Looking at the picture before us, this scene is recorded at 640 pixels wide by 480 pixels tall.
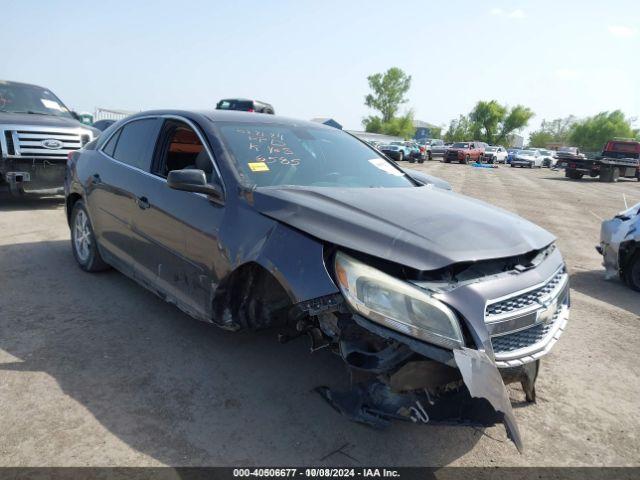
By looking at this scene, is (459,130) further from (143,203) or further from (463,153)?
(143,203)

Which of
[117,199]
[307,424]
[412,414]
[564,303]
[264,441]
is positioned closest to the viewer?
[412,414]

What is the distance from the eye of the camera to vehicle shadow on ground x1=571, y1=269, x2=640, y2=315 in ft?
17.1

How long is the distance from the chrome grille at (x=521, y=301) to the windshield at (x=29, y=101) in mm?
9303

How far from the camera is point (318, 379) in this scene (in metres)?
3.12

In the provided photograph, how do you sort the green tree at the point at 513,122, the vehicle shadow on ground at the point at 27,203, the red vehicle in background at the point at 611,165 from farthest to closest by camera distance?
1. the green tree at the point at 513,122
2. the red vehicle in background at the point at 611,165
3. the vehicle shadow on ground at the point at 27,203

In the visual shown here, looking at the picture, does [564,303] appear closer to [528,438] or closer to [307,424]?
[528,438]

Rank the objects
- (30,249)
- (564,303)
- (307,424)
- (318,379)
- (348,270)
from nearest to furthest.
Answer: (348,270)
(307,424)
(564,303)
(318,379)
(30,249)

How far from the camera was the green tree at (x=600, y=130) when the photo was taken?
95312 millimetres

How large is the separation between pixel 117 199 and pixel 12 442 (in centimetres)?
220

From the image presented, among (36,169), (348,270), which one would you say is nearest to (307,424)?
(348,270)

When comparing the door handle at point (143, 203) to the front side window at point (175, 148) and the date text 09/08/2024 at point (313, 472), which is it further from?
the date text 09/08/2024 at point (313, 472)

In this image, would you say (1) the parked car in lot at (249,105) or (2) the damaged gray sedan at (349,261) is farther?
(1) the parked car in lot at (249,105)

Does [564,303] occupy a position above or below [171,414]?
above

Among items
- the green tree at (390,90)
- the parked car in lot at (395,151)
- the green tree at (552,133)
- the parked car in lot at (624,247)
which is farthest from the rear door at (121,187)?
the green tree at (552,133)
